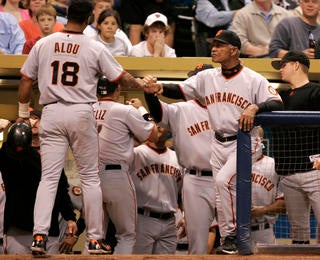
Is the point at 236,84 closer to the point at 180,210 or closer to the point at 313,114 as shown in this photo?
the point at 313,114

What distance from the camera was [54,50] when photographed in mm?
8141

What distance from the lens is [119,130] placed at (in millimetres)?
9062

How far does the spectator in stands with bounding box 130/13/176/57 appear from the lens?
11438mm

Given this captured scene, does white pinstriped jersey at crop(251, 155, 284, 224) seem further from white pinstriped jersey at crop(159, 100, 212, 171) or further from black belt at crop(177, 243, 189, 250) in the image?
black belt at crop(177, 243, 189, 250)

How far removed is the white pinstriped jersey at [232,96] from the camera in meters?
8.37

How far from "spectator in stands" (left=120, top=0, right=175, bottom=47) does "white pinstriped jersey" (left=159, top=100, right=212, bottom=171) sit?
11.3 ft

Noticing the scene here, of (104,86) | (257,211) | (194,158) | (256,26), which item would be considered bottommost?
(257,211)

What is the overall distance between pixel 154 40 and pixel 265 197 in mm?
3072

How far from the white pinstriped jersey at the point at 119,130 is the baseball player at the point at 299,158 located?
125cm

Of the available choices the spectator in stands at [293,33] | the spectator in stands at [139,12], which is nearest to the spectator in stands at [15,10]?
the spectator in stands at [139,12]

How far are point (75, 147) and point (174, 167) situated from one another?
5.60 ft

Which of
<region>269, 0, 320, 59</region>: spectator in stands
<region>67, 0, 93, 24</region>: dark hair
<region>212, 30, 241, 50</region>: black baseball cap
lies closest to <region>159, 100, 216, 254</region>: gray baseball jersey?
<region>212, 30, 241, 50</region>: black baseball cap

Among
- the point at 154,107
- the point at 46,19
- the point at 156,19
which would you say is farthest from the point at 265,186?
the point at 46,19

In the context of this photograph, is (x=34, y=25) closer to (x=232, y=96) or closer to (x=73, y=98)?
(x=73, y=98)
